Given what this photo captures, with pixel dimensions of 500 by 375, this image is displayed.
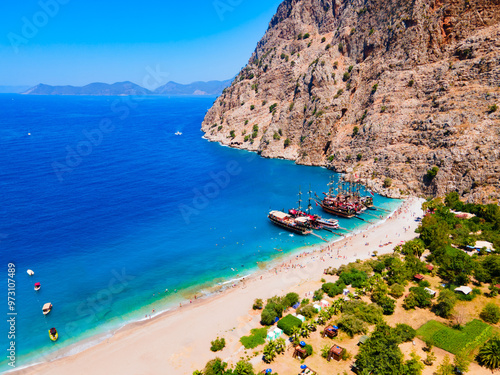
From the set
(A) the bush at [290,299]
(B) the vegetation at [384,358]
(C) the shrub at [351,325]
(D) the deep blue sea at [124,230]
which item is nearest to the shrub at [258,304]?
(A) the bush at [290,299]

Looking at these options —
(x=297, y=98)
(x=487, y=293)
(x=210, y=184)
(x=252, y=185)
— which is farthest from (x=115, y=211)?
(x=297, y=98)

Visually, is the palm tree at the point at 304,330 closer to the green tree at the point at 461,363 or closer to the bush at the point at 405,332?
the bush at the point at 405,332

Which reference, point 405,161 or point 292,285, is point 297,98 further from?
point 292,285

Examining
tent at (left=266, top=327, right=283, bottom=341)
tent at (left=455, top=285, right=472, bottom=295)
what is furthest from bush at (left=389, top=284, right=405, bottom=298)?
tent at (left=266, top=327, right=283, bottom=341)

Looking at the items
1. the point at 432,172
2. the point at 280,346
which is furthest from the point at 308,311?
the point at 432,172

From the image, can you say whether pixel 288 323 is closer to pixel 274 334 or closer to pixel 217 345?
pixel 274 334

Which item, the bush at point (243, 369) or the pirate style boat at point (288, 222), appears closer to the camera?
the bush at point (243, 369)
